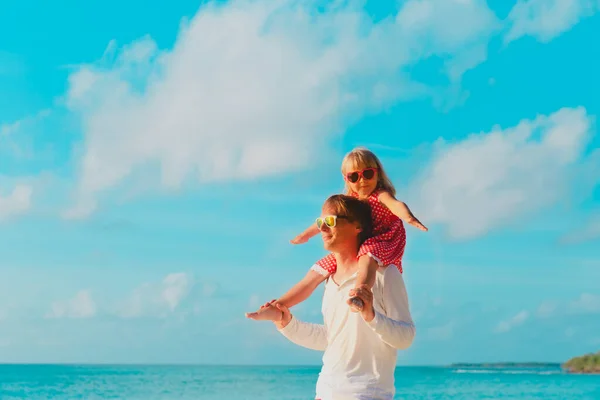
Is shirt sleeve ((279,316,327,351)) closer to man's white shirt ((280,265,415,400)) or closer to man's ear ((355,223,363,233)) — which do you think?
man's white shirt ((280,265,415,400))

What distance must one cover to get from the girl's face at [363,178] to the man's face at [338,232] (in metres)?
0.23

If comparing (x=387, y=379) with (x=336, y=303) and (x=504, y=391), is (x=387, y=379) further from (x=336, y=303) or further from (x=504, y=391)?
(x=504, y=391)

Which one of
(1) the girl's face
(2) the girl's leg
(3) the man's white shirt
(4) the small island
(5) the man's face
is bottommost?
(3) the man's white shirt

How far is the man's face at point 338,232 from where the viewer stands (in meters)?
4.02

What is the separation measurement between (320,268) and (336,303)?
0.25 m

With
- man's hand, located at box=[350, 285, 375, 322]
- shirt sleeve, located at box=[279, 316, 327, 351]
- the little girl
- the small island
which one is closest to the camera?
man's hand, located at box=[350, 285, 375, 322]

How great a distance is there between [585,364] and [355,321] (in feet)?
336

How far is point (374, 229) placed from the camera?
412 centimetres

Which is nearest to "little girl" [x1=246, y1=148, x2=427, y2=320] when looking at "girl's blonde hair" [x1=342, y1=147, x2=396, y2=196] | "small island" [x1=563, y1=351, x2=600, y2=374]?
"girl's blonde hair" [x1=342, y1=147, x2=396, y2=196]

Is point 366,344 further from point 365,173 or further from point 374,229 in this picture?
point 365,173

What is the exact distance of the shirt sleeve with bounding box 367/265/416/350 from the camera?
3.75 meters

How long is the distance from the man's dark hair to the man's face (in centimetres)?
2

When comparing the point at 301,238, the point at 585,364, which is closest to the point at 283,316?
the point at 301,238

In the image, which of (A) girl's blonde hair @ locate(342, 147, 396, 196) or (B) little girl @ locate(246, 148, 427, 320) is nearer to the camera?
(B) little girl @ locate(246, 148, 427, 320)
